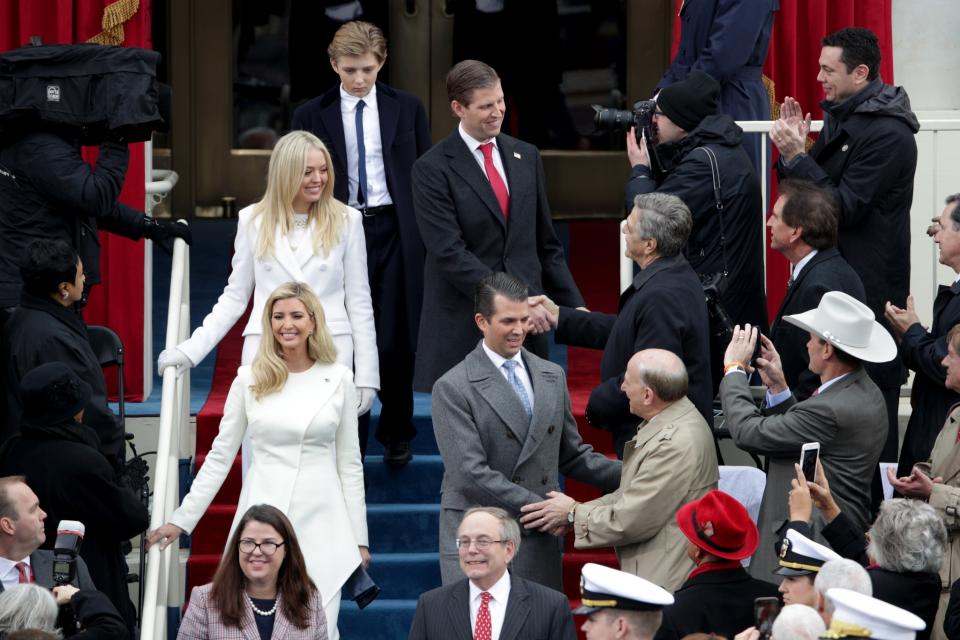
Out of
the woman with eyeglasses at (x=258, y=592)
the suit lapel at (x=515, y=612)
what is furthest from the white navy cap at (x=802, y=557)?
the woman with eyeglasses at (x=258, y=592)

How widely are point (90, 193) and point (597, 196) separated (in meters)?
4.72

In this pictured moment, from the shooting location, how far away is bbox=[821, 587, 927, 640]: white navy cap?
4777mm

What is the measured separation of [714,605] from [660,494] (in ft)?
2.35

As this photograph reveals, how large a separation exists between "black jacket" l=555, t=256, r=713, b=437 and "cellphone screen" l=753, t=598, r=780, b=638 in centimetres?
152

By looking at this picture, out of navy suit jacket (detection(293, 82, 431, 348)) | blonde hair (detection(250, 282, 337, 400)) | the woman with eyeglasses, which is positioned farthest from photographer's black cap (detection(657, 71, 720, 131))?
the woman with eyeglasses

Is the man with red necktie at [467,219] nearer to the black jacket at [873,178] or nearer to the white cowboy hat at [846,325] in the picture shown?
the black jacket at [873,178]

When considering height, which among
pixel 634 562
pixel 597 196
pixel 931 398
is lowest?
pixel 634 562

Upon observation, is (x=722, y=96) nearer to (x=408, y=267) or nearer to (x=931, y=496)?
(x=408, y=267)

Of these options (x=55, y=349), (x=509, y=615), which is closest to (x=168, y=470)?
(x=55, y=349)

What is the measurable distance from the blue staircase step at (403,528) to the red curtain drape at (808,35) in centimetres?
326

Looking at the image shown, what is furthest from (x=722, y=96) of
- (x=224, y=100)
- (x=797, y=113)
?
(x=224, y=100)

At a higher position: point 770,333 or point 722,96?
point 722,96

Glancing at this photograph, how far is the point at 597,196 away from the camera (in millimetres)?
11664

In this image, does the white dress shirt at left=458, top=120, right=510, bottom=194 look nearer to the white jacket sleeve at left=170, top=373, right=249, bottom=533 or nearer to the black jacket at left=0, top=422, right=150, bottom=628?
the white jacket sleeve at left=170, top=373, right=249, bottom=533
